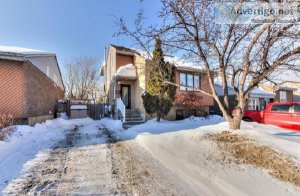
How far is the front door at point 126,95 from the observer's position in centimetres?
1856

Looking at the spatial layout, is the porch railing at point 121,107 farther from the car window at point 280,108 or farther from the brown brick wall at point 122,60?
the car window at point 280,108

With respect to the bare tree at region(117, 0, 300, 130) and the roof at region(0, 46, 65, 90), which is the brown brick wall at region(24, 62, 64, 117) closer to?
the roof at region(0, 46, 65, 90)

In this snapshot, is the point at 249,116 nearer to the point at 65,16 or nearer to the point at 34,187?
the point at 34,187

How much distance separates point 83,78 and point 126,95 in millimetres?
25609

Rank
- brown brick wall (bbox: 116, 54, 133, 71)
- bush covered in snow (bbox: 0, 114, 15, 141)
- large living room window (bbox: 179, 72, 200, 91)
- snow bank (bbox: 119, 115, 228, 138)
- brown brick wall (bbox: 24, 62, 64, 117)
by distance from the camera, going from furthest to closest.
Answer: brown brick wall (bbox: 116, 54, 133, 71), large living room window (bbox: 179, 72, 200, 91), brown brick wall (bbox: 24, 62, 64, 117), snow bank (bbox: 119, 115, 228, 138), bush covered in snow (bbox: 0, 114, 15, 141)

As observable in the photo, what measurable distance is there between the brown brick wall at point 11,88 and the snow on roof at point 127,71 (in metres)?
6.54

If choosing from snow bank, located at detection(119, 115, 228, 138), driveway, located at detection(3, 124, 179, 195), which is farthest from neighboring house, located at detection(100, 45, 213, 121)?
driveway, located at detection(3, 124, 179, 195)

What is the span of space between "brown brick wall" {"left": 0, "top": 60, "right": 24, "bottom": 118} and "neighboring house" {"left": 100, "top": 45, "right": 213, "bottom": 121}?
6.34m

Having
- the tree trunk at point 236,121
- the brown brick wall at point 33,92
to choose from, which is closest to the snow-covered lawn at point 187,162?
the tree trunk at point 236,121

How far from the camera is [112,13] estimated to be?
816cm

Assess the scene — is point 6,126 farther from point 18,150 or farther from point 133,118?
point 133,118

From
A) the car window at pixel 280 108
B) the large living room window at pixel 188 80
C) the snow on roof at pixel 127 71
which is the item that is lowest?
the car window at pixel 280 108

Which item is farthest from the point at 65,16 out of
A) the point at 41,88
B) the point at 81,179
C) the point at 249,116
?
the point at 249,116

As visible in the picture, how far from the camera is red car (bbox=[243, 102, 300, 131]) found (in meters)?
10.3
